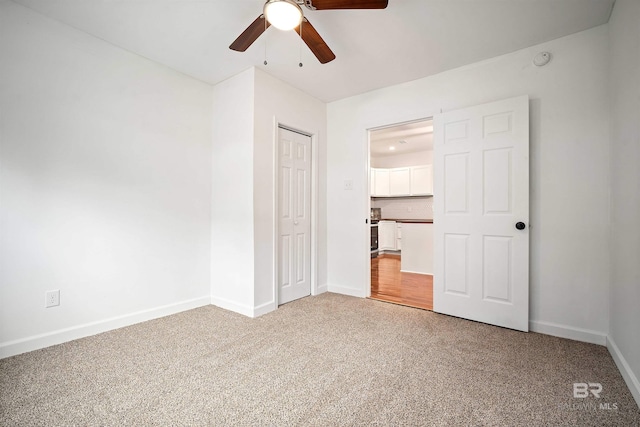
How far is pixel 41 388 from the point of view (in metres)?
1.67

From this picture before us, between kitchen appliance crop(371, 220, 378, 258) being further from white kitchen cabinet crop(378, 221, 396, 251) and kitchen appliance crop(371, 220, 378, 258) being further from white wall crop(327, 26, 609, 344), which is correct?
white wall crop(327, 26, 609, 344)

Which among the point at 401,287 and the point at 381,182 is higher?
the point at 381,182

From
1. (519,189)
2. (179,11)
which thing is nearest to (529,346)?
(519,189)

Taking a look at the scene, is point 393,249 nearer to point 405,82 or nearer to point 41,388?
point 405,82

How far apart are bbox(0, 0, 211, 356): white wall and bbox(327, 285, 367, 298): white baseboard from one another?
1585mm

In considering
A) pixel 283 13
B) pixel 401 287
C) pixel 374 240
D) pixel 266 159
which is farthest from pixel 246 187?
pixel 374 240

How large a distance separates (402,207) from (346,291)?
4.35m

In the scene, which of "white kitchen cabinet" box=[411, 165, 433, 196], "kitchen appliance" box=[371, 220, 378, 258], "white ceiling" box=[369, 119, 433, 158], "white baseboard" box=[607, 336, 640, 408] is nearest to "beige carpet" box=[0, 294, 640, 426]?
"white baseboard" box=[607, 336, 640, 408]

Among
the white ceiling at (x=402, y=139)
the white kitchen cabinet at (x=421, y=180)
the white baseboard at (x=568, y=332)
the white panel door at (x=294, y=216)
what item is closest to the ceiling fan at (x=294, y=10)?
the white panel door at (x=294, y=216)

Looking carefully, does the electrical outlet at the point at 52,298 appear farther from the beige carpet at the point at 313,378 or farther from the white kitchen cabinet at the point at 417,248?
the white kitchen cabinet at the point at 417,248

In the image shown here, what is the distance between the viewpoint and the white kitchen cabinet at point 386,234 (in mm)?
7305

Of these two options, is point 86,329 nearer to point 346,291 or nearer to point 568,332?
point 346,291

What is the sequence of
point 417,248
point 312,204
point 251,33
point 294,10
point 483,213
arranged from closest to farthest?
point 294,10 → point 251,33 → point 483,213 → point 312,204 → point 417,248

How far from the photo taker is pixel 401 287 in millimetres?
4000
